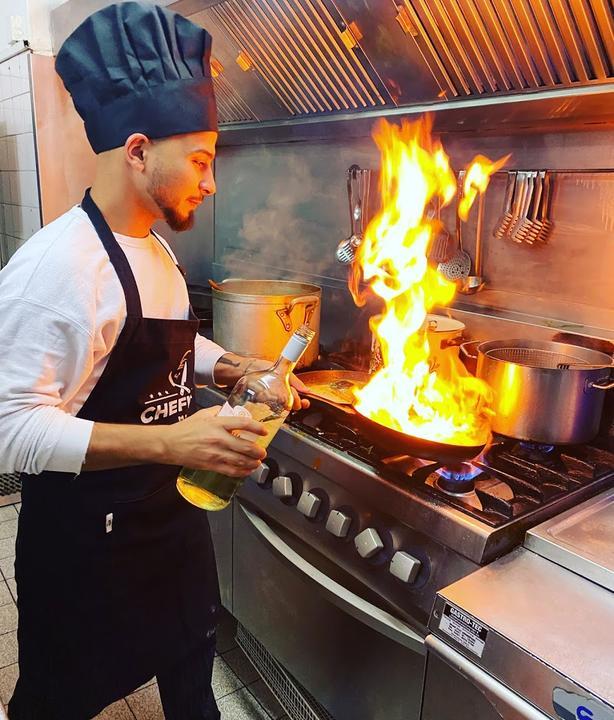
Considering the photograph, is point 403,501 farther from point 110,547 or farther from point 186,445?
point 110,547

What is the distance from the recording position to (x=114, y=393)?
1.14 m

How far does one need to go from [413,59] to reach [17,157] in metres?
2.37

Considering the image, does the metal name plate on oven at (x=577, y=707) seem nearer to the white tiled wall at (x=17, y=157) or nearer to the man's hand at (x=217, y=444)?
the man's hand at (x=217, y=444)

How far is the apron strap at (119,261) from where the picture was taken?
1.09 m

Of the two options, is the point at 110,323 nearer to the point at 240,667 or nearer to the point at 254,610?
the point at 254,610

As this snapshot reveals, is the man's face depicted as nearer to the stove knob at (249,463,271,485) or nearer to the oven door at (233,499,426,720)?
the stove knob at (249,463,271,485)

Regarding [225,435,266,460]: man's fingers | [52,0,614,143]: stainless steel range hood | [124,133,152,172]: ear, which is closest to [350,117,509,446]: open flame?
[52,0,614,143]: stainless steel range hood

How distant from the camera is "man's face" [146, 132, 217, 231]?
1092 millimetres

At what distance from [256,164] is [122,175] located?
55.1 inches

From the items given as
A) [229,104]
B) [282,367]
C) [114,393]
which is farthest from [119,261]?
[229,104]

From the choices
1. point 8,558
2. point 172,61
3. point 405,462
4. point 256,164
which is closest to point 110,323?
point 172,61

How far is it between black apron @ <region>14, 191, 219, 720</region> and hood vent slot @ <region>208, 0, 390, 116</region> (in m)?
0.93

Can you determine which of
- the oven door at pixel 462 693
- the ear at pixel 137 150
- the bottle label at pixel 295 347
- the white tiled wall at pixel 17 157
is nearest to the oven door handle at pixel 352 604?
the oven door at pixel 462 693

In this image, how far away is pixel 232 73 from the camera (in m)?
2.09
